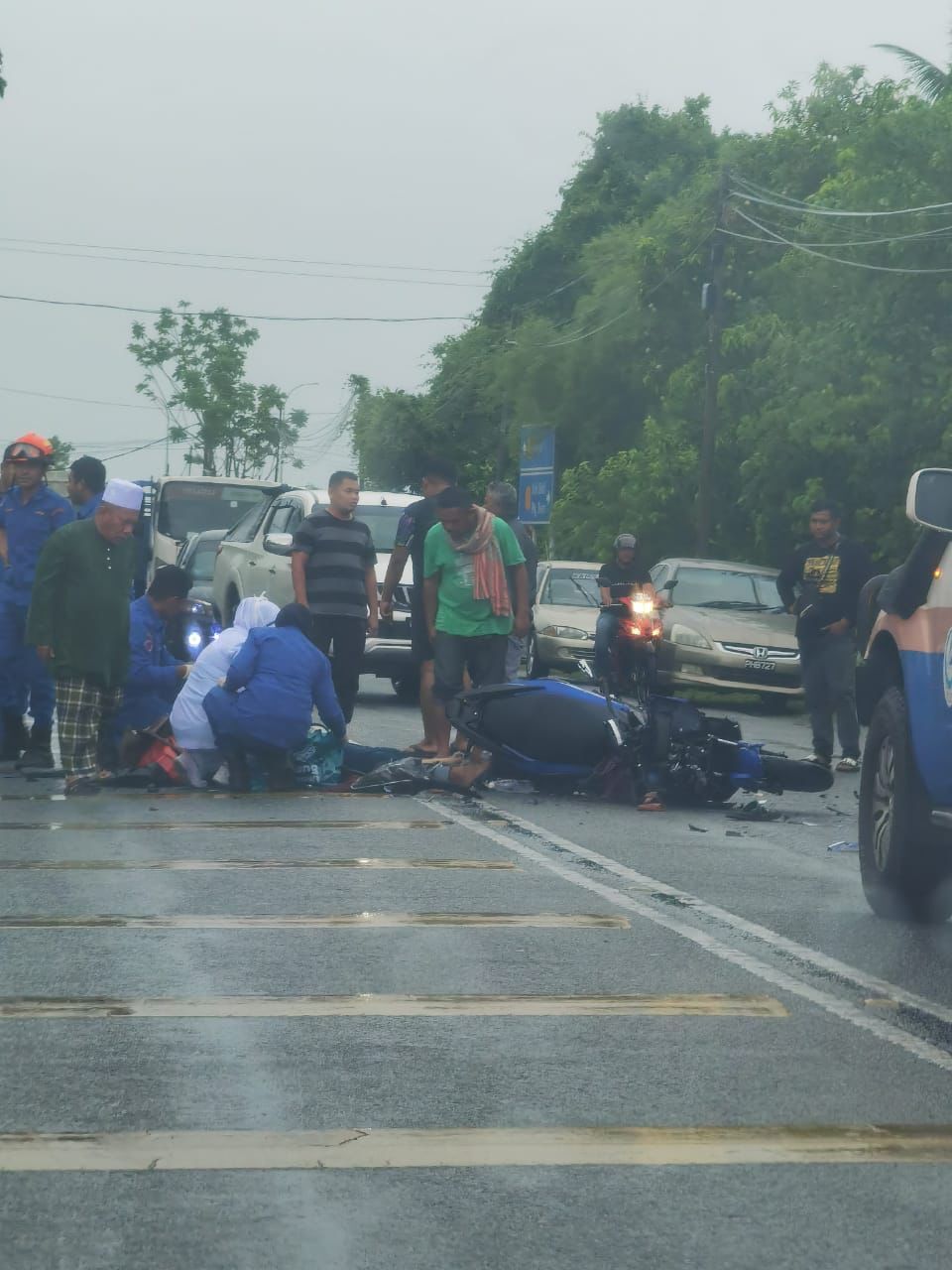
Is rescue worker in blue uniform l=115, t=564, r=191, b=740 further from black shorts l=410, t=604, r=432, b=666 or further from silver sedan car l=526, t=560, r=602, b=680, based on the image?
silver sedan car l=526, t=560, r=602, b=680

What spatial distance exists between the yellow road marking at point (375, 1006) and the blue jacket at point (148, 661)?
6486 mm

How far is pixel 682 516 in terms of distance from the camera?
123 ft

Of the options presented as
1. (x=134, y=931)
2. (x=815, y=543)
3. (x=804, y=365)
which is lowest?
(x=134, y=931)

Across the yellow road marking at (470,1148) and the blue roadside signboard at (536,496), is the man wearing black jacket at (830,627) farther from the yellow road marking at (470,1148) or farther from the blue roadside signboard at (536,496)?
the blue roadside signboard at (536,496)

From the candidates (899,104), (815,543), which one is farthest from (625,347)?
(815,543)

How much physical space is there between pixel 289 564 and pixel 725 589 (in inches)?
225

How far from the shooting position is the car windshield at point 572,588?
26703mm

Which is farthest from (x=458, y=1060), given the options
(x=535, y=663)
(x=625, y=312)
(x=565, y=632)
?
(x=625, y=312)

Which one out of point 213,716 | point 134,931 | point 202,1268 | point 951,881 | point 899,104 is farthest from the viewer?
point 899,104

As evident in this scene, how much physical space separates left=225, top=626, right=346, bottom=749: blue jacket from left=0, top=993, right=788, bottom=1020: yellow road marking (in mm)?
5463

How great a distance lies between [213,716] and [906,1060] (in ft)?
22.3

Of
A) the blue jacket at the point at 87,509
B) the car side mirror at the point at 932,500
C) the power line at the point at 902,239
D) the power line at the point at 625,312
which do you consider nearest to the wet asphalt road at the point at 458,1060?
the car side mirror at the point at 932,500

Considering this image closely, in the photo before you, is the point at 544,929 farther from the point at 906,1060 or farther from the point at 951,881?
the point at 906,1060

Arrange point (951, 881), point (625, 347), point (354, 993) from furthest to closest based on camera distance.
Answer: point (625, 347) → point (951, 881) → point (354, 993)
